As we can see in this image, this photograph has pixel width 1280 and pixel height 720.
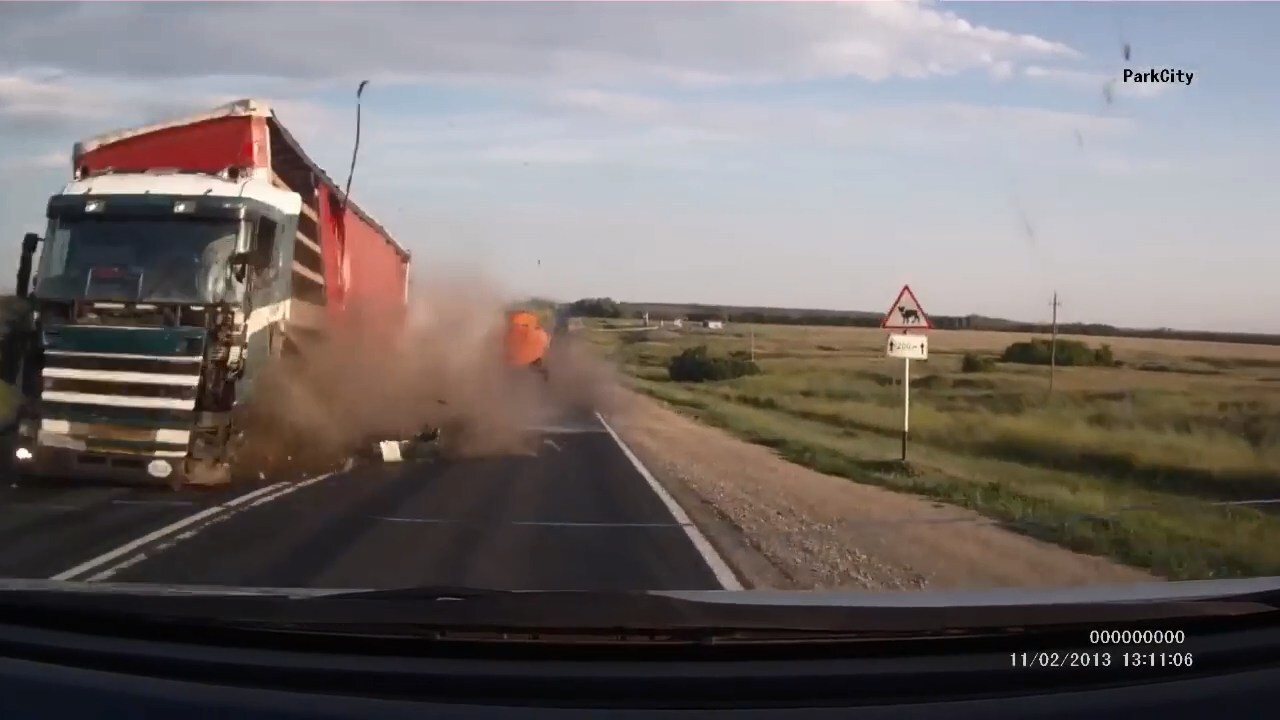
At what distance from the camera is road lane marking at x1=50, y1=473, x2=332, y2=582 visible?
26.5 ft

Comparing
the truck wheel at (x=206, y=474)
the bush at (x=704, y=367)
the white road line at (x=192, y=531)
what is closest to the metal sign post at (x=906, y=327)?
the white road line at (x=192, y=531)

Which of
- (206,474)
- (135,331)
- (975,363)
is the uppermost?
(135,331)

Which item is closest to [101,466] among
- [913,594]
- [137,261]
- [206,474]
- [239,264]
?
[206,474]

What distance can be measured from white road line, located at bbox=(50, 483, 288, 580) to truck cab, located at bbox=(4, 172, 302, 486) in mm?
845

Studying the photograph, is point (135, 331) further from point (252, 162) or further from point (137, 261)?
point (252, 162)

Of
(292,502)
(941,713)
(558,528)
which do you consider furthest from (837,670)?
(292,502)

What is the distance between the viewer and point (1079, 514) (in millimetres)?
10844

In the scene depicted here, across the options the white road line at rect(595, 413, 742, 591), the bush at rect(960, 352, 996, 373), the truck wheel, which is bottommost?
the white road line at rect(595, 413, 742, 591)

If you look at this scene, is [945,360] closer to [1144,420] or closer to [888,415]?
[888,415]

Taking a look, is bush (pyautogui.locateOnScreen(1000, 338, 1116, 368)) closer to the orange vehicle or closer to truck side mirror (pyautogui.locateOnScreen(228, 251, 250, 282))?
the orange vehicle

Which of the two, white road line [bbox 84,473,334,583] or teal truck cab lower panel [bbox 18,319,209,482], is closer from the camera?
white road line [bbox 84,473,334,583]

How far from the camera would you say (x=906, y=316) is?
43.1 ft

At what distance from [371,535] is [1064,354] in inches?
497

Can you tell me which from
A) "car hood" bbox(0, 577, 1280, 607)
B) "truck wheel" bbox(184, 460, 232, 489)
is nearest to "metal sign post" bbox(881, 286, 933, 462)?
"truck wheel" bbox(184, 460, 232, 489)
